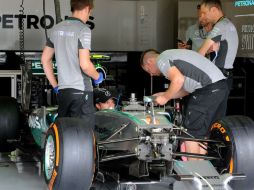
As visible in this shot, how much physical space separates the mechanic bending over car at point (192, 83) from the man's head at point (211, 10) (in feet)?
2.97

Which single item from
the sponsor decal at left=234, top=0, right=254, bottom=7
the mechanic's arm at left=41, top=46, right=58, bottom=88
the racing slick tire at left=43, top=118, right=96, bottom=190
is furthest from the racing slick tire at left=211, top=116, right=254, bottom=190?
the sponsor decal at left=234, top=0, right=254, bottom=7

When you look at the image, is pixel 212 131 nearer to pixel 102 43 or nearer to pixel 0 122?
pixel 0 122

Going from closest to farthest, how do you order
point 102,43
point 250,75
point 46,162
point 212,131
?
1. point 46,162
2. point 212,131
3. point 250,75
4. point 102,43

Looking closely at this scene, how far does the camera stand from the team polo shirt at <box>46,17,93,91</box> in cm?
464

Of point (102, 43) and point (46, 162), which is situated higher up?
point (102, 43)

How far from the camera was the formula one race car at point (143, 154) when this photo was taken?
3.99m

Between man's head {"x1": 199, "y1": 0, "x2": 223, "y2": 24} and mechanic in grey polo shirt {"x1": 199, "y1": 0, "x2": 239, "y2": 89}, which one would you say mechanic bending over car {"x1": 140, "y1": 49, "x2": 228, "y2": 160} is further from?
man's head {"x1": 199, "y1": 0, "x2": 223, "y2": 24}

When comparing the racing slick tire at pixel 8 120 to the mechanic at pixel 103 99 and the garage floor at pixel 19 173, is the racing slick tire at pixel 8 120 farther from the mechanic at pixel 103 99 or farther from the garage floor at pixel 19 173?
the mechanic at pixel 103 99

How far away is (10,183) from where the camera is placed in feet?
17.7

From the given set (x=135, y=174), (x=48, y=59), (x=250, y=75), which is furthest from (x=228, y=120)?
(x=250, y=75)

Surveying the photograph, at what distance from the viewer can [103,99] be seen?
5.42 meters

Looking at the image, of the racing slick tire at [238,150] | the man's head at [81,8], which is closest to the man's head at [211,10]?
the man's head at [81,8]

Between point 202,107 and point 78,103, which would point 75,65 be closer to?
point 78,103

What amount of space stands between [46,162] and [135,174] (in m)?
0.68
